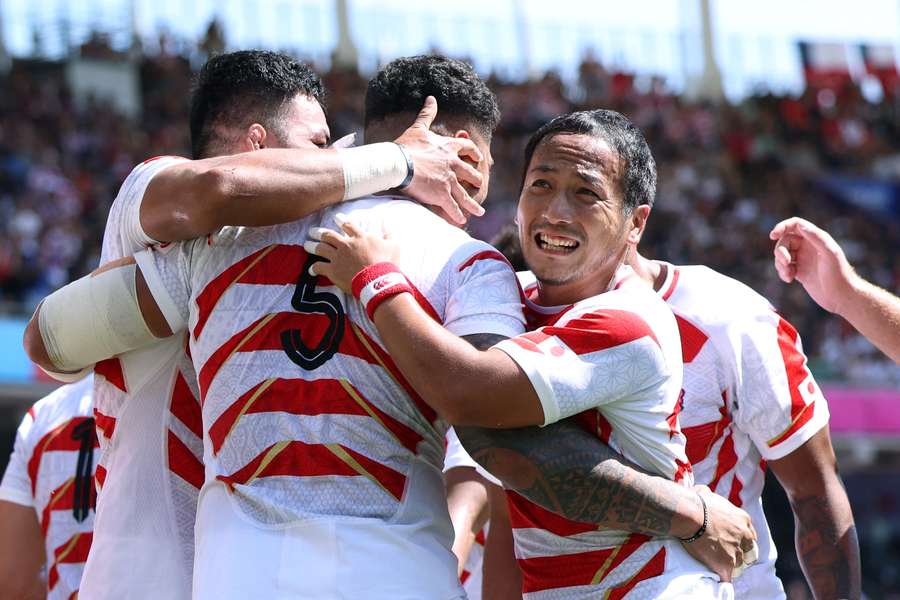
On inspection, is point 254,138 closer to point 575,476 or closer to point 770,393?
point 575,476

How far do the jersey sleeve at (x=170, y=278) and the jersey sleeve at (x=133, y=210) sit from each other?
5 centimetres

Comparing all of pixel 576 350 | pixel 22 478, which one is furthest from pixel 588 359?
pixel 22 478

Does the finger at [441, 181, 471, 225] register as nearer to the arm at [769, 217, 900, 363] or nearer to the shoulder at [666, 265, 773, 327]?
the shoulder at [666, 265, 773, 327]

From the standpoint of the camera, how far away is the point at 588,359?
2588mm

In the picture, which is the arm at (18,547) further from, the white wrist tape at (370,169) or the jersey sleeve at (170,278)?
the white wrist tape at (370,169)

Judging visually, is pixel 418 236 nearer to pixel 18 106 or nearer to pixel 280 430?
pixel 280 430

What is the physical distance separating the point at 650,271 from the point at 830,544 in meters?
0.91

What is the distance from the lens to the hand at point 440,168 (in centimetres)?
288

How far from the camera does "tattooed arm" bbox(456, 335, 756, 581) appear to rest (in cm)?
260

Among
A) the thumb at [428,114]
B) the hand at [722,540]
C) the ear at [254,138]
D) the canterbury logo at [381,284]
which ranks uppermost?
the thumb at [428,114]

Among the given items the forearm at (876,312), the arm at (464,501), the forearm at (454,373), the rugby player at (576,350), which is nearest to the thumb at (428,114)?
the rugby player at (576,350)

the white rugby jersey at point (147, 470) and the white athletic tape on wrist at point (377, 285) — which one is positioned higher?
the white athletic tape on wrist at point (377, 285)

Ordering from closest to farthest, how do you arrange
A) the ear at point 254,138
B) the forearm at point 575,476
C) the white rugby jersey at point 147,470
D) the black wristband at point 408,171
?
the forearm at point 575,476 → the black wristband at point 408,171 → the white rugby jersey at point 147,470 → the ear at point 254,138

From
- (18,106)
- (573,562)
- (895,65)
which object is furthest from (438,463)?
(895,65)
